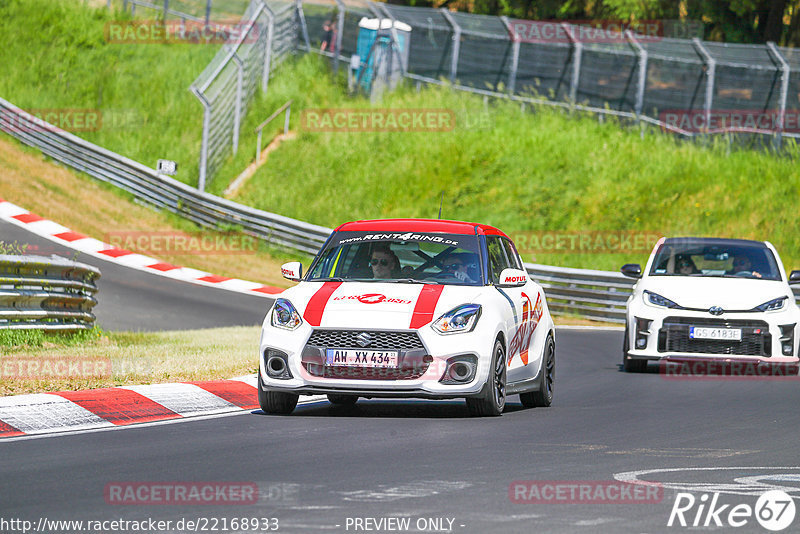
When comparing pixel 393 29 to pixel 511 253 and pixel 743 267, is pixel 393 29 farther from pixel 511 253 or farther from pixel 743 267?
pixel 511 253

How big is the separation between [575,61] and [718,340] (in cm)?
1975

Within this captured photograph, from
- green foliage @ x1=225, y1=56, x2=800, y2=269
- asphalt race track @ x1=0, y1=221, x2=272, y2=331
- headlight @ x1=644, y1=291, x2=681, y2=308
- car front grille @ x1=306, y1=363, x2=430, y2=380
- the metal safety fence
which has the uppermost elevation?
the metal safety fence

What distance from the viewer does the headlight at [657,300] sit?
15.2 meters

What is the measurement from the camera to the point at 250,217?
32594 millimetres

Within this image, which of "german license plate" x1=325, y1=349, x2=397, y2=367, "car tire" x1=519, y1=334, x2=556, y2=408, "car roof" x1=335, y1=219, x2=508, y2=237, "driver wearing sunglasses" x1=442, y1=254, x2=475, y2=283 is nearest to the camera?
"german license plate" x1=325, y1=349, x2=397, y2=367

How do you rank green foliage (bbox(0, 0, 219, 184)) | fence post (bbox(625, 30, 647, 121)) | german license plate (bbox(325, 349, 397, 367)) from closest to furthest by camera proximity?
1. german license plate (bbox(325, 349, 397, 367))
2. fence post (bbox(625, 30, 647, 121))
3. green foliage (bbox(0, 0, 219, 184))

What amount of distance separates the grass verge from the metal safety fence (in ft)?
55.9

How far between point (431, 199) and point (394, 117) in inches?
158

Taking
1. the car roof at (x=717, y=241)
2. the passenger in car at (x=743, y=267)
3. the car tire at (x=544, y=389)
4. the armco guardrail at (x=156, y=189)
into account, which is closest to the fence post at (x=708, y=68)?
the armco guardrail at (x=156, y=189)

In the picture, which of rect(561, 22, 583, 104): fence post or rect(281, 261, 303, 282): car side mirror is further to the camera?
rect(561, 22, 583, 104): fence post

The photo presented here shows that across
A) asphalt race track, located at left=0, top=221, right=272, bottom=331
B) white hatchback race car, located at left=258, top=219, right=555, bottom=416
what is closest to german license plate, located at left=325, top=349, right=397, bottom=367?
white hatchback race car, located at left=258, top=219, right=555, bottom=416

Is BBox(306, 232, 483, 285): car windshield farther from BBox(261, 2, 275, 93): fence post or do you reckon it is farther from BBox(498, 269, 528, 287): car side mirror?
BBox(261, 2, 275, 93): fence post

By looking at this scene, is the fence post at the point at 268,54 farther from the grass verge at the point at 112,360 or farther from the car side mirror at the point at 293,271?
the car side mirror at the point at 293,271

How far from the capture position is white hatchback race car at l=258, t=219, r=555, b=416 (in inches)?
402
